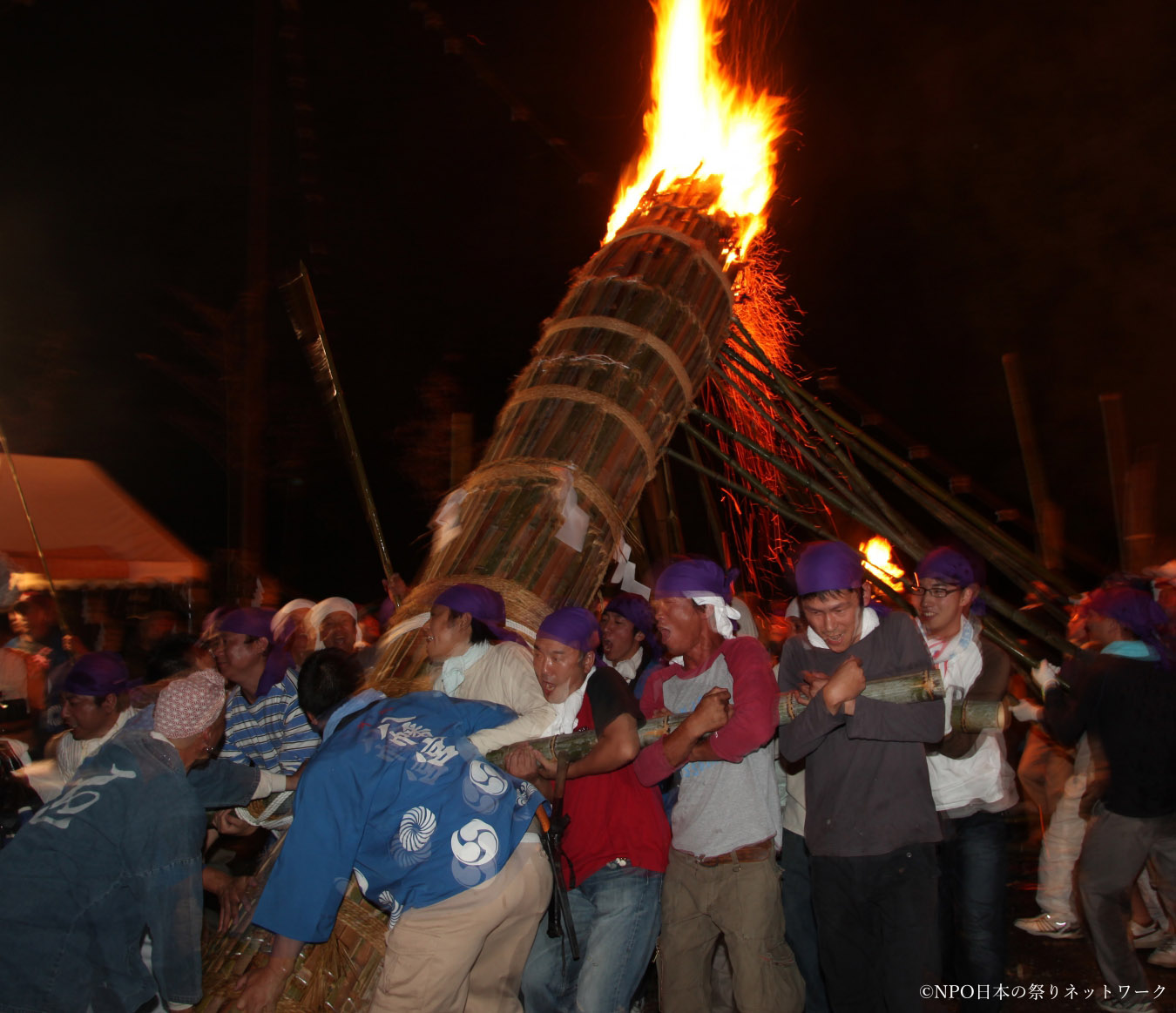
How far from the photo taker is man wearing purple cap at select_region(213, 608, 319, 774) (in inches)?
163

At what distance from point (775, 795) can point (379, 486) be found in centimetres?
1678

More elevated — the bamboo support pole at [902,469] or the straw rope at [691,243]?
the straw rope at [691,243]

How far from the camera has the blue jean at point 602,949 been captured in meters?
2.91

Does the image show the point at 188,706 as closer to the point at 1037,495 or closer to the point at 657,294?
the point at 657,294

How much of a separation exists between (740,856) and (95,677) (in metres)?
2.62

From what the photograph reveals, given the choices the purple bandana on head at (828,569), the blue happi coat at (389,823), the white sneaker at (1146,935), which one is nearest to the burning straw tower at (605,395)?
the blue happi coat at (389,823)

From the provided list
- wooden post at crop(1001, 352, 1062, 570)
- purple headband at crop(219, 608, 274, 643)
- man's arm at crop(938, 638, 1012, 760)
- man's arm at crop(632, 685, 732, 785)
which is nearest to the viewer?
man's arm at crop(632, 685, 732, 785)

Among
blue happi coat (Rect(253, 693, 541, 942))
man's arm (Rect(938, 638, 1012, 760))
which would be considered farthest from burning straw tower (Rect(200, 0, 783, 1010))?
man's arm (Rect(938, 638, 1012, 760))

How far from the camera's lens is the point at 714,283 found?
4250 millimetres

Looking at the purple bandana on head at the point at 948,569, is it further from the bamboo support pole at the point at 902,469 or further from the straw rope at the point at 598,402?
the straw rope at the point at 598,402

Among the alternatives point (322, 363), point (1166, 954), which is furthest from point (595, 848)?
point (1166, 954)

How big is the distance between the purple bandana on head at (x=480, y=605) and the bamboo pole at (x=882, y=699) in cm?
43

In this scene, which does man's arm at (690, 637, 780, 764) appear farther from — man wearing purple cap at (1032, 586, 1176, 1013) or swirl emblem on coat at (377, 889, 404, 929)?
man wearing purple cap at (1032, 586, 1176, 1013)

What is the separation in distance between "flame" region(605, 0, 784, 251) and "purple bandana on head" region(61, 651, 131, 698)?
3.02 m
